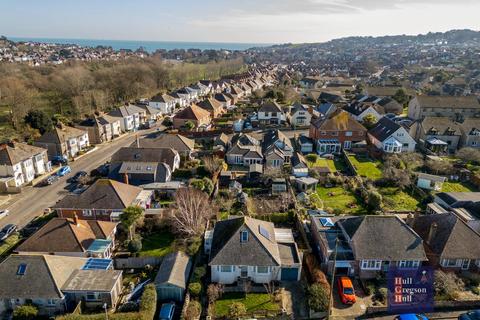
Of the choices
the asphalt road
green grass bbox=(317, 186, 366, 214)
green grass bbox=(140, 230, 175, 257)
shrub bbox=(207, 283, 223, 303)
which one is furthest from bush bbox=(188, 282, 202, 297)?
the asphalt road

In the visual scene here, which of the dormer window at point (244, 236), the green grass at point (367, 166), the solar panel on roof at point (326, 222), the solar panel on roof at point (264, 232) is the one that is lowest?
the green grass at point (367, 166)

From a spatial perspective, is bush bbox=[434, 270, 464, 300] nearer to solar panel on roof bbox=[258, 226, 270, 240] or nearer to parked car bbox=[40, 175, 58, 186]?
solar panel on roof bbox=[258, 226, 270, 240]

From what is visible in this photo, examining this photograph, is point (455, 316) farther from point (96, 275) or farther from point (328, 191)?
point (96, 275)

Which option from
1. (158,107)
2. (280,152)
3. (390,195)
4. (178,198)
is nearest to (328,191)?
(390,195)

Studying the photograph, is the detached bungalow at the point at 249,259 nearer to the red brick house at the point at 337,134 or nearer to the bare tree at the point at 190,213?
the bare tree at the point at 190,213

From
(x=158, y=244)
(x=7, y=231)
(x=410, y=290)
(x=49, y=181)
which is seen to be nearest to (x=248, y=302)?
(x=158, y=244)

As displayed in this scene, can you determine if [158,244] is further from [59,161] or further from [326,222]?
[59,161]

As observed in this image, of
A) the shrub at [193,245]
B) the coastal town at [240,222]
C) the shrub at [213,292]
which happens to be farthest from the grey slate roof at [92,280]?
the shrub at [213,292]
